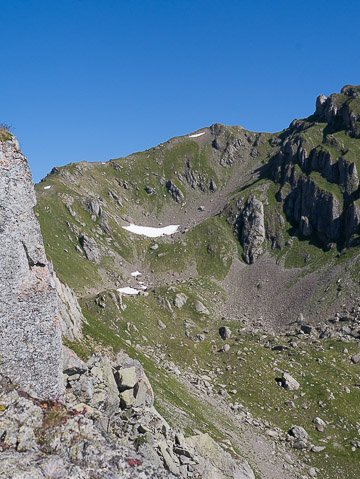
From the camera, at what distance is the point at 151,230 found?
16350 cm

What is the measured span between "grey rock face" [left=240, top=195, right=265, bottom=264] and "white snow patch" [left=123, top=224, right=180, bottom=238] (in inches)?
1452

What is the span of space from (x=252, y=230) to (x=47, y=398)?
5448 inches

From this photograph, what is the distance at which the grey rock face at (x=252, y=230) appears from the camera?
463 ft

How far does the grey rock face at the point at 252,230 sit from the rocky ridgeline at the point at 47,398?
121564 mm

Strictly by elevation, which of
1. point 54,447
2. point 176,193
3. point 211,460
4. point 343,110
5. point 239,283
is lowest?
point 211,460

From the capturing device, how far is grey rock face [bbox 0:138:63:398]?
16.4 metres

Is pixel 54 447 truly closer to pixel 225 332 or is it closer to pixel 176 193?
pixel 225 332

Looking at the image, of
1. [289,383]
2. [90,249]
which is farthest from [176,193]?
[289,383]

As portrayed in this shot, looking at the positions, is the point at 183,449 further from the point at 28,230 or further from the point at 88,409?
the point at 28,230

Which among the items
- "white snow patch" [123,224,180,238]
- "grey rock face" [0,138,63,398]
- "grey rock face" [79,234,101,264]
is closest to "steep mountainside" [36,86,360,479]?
"grey rock face" [79,234,101,264]

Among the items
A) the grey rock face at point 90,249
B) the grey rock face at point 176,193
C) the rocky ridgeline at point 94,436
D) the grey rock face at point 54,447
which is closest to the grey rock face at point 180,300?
the grey rock face at point 90,249

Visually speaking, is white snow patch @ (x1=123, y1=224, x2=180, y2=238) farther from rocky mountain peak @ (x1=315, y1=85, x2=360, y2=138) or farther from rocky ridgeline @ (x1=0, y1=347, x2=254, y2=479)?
rocky ridgeline @ (x1=0, y1=347, x2=254, y2=479)

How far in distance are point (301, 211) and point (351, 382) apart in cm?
9483

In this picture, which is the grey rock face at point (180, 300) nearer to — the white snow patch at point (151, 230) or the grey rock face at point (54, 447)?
the white snow patch at point (151, 230)
